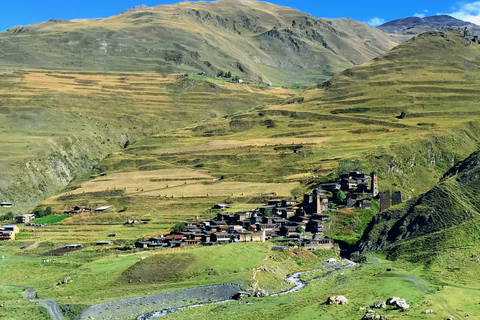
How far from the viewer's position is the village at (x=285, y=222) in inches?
4218

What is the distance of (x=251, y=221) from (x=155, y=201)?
3662 centimetres

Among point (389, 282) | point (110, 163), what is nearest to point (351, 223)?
point (389, 282)

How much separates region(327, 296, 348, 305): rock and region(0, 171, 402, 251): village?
3158cm

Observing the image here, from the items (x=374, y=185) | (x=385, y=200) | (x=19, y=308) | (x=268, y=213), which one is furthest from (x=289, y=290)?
(x=374, y=185)

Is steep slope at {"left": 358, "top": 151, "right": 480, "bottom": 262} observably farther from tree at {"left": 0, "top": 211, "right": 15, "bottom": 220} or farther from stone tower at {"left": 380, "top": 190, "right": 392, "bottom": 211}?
tree at {"left": 0, "top": 211, "right": 15, "bottom": 220}

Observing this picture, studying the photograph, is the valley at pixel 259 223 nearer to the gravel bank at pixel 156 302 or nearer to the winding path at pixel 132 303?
the gravel bank at pixel 156 302

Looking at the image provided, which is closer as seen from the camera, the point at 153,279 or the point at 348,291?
the point at 348,291

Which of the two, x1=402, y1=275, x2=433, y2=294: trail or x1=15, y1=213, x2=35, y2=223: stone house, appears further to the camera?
x1=15, y1=213, x2=35, y2=223: stone house

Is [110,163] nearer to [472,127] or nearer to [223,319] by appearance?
[472,127]

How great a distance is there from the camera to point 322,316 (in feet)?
206

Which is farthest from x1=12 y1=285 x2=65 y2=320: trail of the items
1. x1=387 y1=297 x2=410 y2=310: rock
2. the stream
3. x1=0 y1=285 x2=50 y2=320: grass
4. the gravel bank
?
x1=387 y1=297 x2=410 y2=310: rock

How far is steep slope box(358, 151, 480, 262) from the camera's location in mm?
86562

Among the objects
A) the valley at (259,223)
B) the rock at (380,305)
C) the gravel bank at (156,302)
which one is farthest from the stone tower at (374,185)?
the rock at (380,305)

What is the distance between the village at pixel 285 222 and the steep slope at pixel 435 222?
31.4 feet
